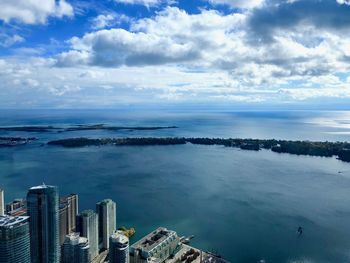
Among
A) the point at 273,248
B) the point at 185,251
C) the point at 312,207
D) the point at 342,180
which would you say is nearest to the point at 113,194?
the point at 185,251

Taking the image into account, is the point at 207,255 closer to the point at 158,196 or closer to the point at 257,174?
the point at 158,196

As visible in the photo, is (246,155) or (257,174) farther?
(246,155)

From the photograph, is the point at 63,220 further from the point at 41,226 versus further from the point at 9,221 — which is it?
the point at 9,221

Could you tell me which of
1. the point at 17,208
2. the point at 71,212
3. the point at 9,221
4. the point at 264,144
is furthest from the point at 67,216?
the point at 264,144

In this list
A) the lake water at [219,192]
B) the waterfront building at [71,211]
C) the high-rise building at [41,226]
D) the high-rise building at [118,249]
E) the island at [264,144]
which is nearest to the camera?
the high-rise building at [41,226]

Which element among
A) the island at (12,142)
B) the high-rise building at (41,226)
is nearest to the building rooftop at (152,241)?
the high-rise building at (41,226)

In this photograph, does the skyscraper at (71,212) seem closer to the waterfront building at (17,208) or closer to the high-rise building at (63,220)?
the high-rise building at (63,220)
